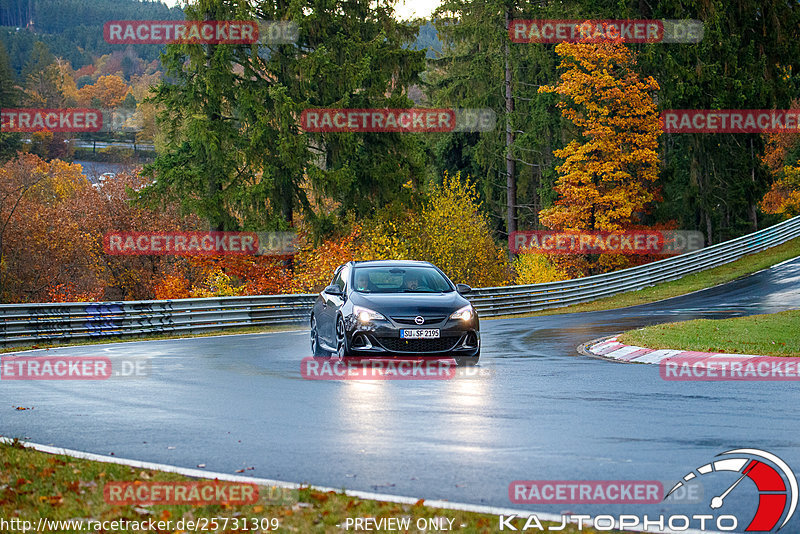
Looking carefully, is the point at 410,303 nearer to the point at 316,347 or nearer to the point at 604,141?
the point at 316,347

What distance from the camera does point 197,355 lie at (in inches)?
781

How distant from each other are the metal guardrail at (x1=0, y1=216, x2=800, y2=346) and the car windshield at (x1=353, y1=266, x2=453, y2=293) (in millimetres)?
9894

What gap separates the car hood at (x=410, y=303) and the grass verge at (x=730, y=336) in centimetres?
508

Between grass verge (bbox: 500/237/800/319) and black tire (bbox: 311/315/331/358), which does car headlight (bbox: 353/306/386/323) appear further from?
grass verge (bbox: 500/237/800/319)

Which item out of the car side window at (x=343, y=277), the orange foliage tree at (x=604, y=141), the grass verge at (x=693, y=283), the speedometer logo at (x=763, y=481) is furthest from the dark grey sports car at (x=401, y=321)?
the orange foliage tree at (x=604, y=141)

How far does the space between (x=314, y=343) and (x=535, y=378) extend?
5501 mm

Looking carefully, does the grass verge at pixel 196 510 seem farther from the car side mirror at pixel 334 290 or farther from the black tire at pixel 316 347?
the black tire at pixel 316 347

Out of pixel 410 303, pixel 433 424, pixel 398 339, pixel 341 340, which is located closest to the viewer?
pixel 433 424

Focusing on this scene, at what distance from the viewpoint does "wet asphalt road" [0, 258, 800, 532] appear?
8047 mm

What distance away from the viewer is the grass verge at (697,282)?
131 feet

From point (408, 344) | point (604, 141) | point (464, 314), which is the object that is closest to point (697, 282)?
point (604, 141)

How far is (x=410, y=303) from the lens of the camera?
51.9 ft

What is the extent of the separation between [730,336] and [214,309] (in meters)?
14.8

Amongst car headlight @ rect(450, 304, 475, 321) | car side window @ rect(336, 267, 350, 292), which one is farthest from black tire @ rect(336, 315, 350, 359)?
car headlight @ rect(450, 304, 475, 321)
